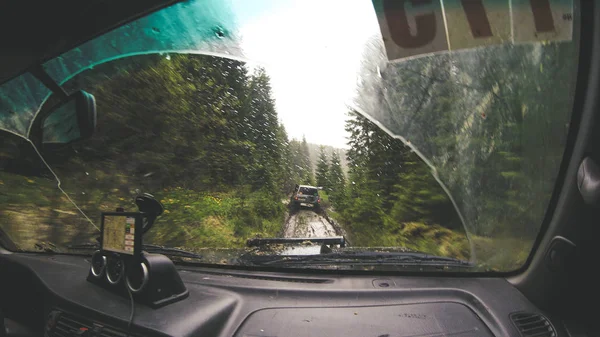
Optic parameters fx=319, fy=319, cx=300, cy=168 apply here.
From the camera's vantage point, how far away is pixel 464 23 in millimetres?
2088

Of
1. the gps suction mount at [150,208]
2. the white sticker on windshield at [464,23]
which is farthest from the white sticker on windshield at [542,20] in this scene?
the gps suction mount at [150,208]

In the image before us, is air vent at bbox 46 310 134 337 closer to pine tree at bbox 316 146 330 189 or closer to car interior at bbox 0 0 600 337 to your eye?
car interior at bbox 0 0 600 337

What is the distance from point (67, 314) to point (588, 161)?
3.33 meters

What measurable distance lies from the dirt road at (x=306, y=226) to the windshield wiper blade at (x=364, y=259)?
285 millimetres

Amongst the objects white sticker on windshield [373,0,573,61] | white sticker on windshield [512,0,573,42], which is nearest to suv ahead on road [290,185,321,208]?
white sticker on windshield [373,0,573,61]

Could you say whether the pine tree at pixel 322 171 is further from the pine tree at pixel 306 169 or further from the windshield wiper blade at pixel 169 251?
the windshield wiper blade at pixel 169 251

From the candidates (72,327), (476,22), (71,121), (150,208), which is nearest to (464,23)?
(476,22)

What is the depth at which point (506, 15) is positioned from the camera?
1994mm

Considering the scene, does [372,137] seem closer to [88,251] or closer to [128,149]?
[88,251]

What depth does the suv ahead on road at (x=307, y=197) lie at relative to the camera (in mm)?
2857

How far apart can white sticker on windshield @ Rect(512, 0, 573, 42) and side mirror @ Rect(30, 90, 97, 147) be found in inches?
117

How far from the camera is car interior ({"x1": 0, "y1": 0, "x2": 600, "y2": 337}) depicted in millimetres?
1725

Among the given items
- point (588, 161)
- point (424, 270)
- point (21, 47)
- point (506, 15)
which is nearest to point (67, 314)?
point (21, 47)

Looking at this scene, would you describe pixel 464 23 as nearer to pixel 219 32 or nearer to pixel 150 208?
pixel 219 32
